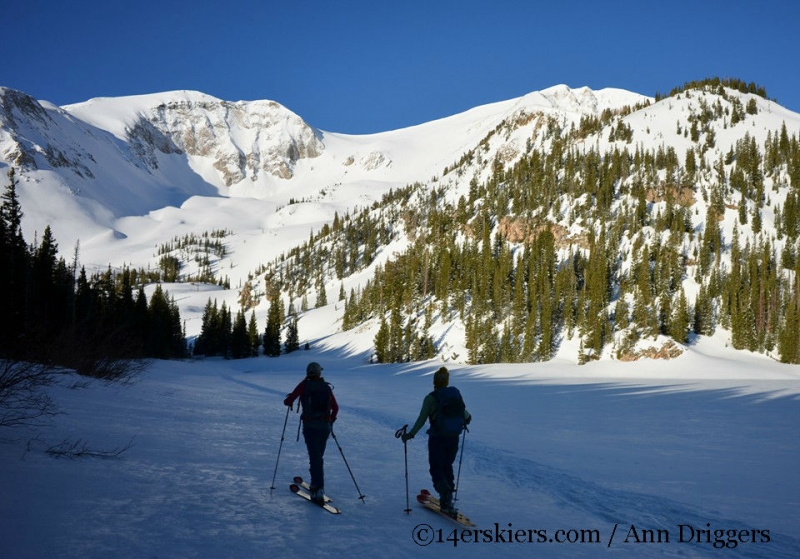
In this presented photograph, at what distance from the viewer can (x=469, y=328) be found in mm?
77812

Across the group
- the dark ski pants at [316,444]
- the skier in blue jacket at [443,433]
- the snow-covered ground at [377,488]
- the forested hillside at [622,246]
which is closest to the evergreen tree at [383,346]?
the forested hillside at [622,246]

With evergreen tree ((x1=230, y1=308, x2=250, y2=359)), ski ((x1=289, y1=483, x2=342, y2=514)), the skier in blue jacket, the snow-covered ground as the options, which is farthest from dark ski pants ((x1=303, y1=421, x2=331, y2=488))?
evergreen tree ((x1=230, y1=308, x2=250, y2=359))

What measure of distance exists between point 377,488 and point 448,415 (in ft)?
9.47

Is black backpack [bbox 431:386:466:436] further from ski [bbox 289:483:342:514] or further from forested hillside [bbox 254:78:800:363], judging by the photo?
A: forested hillside [bbox 254:78:800:363]

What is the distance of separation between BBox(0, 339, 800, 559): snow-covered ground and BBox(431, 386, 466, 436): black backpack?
153cm

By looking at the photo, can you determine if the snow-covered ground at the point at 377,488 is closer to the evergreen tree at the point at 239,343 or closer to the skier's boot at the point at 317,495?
the skier's boot at the point at 317,495

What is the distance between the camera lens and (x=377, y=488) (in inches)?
391

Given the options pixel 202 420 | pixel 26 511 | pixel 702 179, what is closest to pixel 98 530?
pixel 26 511

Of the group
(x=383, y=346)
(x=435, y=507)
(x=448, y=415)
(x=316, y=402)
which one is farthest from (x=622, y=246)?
(x=316, y=402)

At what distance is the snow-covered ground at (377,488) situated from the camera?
6.48 meters

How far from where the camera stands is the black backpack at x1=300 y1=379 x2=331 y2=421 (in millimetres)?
8372

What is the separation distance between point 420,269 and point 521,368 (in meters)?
50.2

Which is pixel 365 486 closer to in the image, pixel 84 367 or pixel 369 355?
pixel 84 367

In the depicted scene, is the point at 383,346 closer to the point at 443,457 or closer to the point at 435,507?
the point at 435,507
